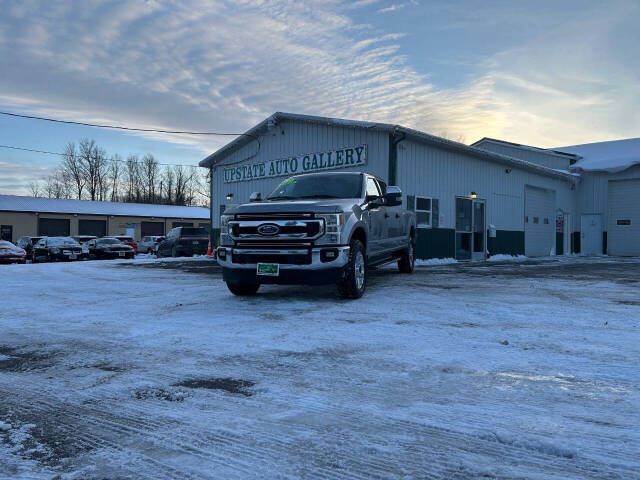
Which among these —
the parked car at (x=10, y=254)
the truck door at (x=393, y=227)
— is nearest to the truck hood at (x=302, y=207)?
the truck door at (x=393, y=227)

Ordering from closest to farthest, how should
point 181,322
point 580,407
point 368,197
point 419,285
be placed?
point 580,407 → point 181,322 → point 368,197 → point 419,285

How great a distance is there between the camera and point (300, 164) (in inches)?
720

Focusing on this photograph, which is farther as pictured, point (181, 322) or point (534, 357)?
point (181, 322)

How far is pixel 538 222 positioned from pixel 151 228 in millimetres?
39602

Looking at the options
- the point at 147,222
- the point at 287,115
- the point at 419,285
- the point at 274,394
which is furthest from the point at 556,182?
the point at 147,222

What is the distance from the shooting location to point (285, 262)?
716 cm

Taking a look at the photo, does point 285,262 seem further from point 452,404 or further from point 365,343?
point 452,404

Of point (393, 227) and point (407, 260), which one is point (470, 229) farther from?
point (393, 227)

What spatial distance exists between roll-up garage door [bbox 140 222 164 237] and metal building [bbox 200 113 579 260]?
30.2 meters

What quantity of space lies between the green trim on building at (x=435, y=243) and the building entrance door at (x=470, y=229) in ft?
2.35

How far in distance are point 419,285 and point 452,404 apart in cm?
650

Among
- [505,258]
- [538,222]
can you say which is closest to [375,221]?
[505,258]

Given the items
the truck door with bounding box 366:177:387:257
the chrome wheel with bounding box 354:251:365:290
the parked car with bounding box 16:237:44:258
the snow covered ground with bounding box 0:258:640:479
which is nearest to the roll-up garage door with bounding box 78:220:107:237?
the parked car with bounding box 16:237:44:258

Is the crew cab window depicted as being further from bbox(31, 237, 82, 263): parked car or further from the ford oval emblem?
bbox(31, 237, 82, 263): parked car
